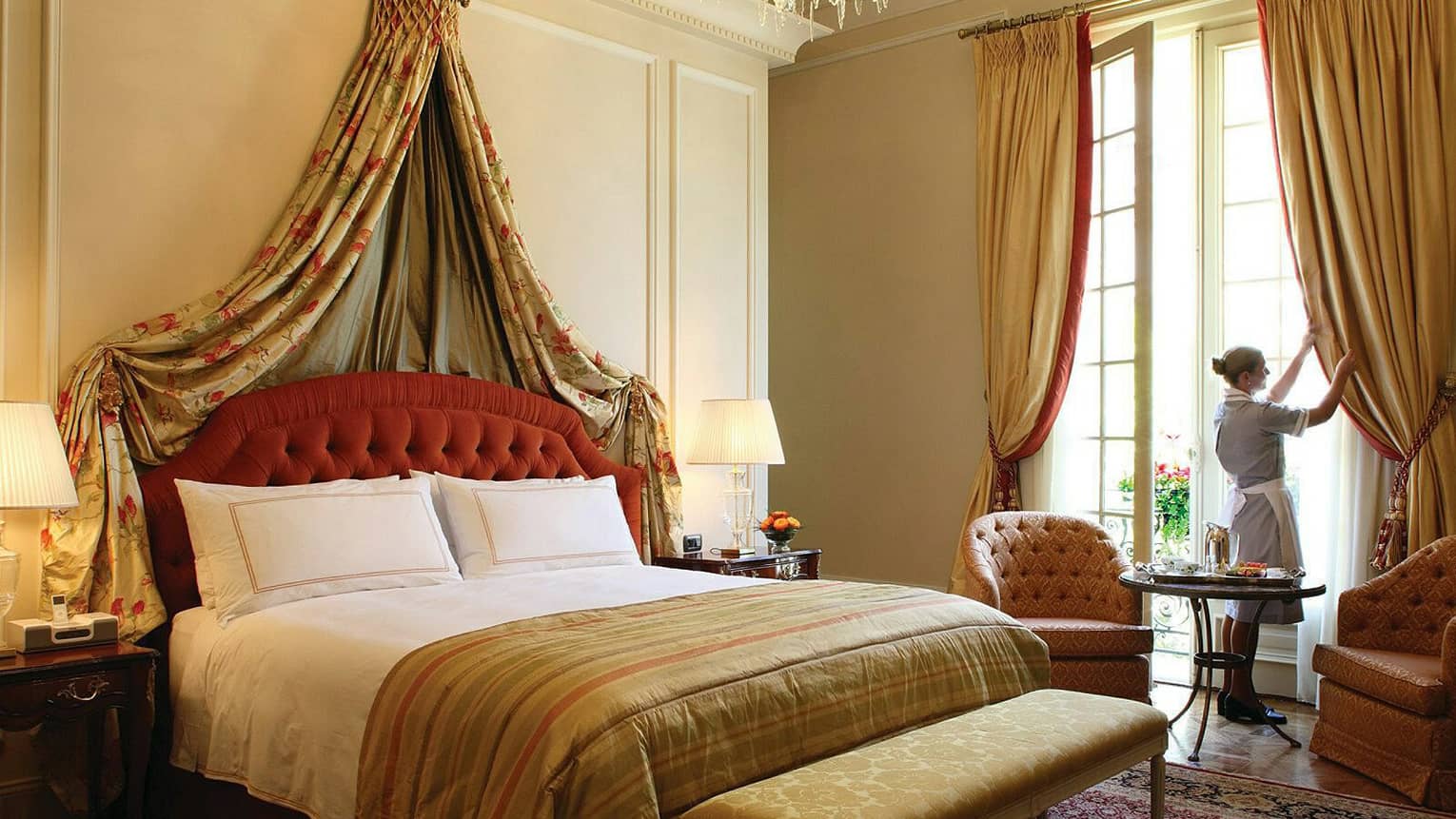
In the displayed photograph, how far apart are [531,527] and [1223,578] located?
8.17 feet

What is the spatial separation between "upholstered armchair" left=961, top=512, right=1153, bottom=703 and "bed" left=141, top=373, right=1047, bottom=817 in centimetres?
99

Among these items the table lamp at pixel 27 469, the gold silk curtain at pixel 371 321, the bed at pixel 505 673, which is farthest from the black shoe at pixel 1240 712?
the table lamp at pixel 27 469

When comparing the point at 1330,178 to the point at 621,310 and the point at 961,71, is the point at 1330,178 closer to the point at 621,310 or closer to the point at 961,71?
the point at 961,71

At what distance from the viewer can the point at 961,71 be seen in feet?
20.1

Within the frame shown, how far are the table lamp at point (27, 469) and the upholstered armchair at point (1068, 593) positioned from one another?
3.12m

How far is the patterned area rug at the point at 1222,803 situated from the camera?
11.8 ft

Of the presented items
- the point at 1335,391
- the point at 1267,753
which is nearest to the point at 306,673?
the point at 1267,753

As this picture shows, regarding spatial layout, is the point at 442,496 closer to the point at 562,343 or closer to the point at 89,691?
the point at 562,343

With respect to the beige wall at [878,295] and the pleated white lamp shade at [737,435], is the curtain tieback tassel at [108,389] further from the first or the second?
the beige wall at [878,295]

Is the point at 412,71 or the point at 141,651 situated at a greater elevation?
the point at 412,71

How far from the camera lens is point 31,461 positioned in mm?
3018

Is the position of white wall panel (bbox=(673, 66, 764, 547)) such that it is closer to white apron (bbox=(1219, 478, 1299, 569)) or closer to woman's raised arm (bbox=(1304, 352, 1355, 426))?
white apron (bbox=(1219, 478, 1299, 569))

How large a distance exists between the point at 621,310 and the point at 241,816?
2785 mm

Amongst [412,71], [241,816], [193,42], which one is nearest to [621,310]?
[412,71]
